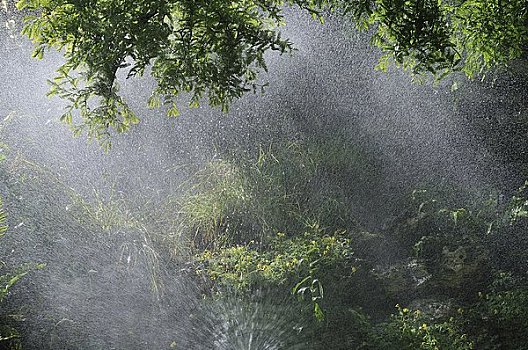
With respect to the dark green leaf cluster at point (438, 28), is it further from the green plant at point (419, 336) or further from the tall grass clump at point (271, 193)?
the tall grass clump at point (271, 193)

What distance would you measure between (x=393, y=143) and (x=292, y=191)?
4.64 ft

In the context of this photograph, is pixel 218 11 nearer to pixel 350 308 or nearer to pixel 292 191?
pixel 350 308

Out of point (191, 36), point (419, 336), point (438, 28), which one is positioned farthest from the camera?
point (419, 336)

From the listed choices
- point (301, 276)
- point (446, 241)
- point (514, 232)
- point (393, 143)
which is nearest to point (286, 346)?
point (301, 276)

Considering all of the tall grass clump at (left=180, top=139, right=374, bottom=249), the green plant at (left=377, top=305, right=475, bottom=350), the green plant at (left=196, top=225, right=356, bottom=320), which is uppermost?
the tall grass clump at (left=180, top=139, right=374, bottom=249)

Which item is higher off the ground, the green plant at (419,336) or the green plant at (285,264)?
the green plant at (285,264)

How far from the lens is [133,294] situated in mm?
4539

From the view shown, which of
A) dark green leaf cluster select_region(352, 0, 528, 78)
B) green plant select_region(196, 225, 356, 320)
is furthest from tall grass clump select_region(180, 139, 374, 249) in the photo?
dark green leaf cluster select_region(352, 0, 528, 78)

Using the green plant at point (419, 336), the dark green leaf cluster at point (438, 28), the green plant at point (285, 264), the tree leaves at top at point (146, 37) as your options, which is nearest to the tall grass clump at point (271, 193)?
the green plant at point (285, 264)

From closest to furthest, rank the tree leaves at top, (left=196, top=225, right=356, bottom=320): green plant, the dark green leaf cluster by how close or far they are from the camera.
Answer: the tree leaves at top, the dark green leaf cluster, (left=196, top=225, right=356, bottom=320): green plant

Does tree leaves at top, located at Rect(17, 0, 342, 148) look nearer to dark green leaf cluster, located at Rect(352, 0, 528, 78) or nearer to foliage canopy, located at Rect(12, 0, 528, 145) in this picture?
foliage canopy, located at Rect(12, 0, 528, 145)

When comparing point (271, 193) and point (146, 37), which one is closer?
point (146, 37)

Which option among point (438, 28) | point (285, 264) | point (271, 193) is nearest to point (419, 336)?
point (285, 264)

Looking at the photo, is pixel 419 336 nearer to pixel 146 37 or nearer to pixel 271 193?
pixel 271 193
